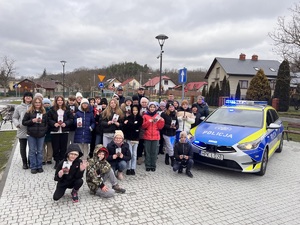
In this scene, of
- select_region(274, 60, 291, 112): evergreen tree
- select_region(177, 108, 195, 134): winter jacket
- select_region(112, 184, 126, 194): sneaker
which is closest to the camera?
select_region(112, 184, 126, 194): sneaker

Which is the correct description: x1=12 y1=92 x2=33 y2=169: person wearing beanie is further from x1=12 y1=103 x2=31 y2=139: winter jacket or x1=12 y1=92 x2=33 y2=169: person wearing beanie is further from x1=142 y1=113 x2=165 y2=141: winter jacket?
x1=142 y1=113 x2=165 y2=141: winter jacket

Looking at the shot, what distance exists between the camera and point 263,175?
582cm

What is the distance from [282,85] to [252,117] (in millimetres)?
25189

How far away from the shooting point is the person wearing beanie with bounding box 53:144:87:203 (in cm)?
399

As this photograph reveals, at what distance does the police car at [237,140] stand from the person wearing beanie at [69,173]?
113 inches

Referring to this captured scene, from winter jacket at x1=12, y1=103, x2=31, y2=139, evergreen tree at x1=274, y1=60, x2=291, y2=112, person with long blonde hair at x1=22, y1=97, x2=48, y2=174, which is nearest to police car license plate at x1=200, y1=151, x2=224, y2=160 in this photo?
person with long blonde hair at x1=22, y1=97, x2=48, y2=174

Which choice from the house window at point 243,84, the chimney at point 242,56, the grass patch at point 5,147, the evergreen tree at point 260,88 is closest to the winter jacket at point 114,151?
the grass patch at point 5,147

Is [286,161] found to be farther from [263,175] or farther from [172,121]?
[172,121]

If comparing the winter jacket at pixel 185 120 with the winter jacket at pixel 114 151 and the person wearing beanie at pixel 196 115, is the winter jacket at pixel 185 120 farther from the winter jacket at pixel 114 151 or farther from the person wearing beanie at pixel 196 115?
the winter jacket at pixel 114 151

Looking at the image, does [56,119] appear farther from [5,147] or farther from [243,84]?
[243,84]

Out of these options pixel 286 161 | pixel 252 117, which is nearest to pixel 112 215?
pixel 252 117

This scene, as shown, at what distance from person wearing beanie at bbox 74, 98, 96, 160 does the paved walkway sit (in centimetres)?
98

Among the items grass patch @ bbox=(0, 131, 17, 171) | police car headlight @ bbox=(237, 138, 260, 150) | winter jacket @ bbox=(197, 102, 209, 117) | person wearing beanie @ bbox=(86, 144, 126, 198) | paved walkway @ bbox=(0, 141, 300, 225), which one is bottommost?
paved walkway @ bbox=(0, 141, 300, 225)

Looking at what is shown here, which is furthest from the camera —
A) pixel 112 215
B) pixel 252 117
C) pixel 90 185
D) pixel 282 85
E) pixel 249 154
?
pixel 282 85
